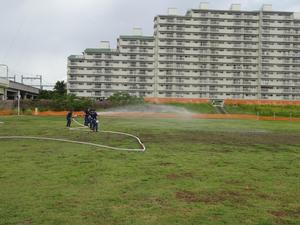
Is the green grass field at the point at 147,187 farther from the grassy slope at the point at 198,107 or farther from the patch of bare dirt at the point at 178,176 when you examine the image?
the grassy slope at the point at 198,107

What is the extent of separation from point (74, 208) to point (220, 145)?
1358cm

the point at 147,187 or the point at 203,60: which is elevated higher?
the point at 203,60

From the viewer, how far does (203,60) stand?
383ft

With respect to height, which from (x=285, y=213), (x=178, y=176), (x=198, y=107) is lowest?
(x=285, y=213)

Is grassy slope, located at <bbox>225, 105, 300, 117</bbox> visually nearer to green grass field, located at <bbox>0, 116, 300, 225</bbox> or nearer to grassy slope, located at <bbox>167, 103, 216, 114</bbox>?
grassy slope, located at <bbox>167, 103, 216, 114</bbox>

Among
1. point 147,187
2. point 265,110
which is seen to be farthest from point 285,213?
point 265,110

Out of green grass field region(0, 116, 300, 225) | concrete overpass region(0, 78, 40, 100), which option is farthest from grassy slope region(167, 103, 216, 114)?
green grass field region(0, 116, 300, 225)

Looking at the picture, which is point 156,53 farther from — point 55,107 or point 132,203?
point 132,203

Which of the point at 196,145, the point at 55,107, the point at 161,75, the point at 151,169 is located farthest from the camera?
the point at 161,75

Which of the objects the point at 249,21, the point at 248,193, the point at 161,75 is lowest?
the point at 248,193

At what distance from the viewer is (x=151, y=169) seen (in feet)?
43.3

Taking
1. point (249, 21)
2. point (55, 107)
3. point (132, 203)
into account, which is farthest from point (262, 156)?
point (249, 21)

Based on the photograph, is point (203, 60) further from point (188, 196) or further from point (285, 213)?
point (285, 213)

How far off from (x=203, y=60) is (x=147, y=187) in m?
109
